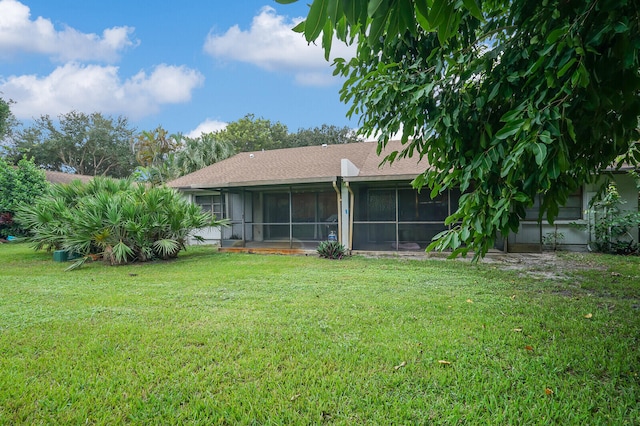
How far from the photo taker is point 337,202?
11883 millimetres

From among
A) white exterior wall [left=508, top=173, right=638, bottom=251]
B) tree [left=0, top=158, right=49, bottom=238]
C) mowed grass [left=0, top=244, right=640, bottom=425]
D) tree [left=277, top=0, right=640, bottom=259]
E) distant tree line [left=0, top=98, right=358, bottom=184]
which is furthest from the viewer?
distant tree line [left=0, top=98, right=358, bottom=184]

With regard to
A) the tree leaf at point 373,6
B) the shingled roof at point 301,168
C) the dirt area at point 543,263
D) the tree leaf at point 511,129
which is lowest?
the dirt area at point 543,263

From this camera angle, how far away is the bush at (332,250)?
967 centimetres

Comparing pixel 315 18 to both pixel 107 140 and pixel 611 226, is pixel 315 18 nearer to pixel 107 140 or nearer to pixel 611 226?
pixel 611 226

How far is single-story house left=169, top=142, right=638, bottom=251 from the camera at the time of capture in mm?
10312

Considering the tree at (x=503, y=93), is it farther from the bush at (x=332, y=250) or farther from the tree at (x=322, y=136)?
the tree at (x=322, y=136)

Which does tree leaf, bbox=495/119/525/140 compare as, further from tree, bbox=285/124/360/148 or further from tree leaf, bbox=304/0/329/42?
tree, bbox=285/124/360/148

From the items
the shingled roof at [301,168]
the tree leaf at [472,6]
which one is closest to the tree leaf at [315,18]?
the tree leaf at [472,6]

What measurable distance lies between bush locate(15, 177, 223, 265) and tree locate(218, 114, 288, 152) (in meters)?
18.5

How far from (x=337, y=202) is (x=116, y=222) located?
6.62m

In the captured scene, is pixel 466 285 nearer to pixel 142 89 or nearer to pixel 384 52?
pixel 384 52

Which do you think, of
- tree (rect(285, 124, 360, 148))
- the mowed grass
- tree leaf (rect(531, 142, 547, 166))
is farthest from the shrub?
tree (rect(285, 124, 360, 148))

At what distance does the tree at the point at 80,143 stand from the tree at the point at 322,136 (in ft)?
53.1

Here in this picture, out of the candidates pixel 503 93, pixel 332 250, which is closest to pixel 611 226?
pixel 332 250
